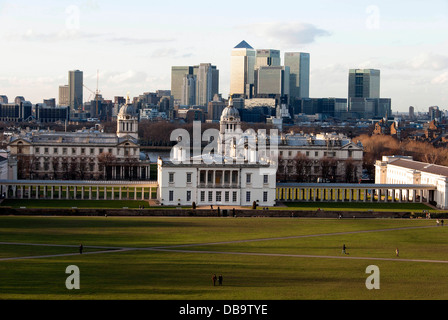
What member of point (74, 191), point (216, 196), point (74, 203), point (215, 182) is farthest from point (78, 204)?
point (215, 182)

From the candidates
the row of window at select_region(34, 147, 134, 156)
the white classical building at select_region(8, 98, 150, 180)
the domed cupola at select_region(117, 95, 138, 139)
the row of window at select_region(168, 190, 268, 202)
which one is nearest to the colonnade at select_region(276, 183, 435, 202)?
the row of window at select_region(168, 190, 268, 202)

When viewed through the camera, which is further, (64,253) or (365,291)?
(64,253)

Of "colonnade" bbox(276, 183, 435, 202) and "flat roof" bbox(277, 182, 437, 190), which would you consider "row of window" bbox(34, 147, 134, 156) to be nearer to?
"colonnade" bbox(276, 183, 435, 202)

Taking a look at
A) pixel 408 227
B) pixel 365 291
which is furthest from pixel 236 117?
pixel 365 291

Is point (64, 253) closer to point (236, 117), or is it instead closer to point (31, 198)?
point (31, 198)

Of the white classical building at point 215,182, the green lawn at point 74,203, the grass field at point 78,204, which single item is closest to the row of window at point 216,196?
the white classical building at point 215,182
